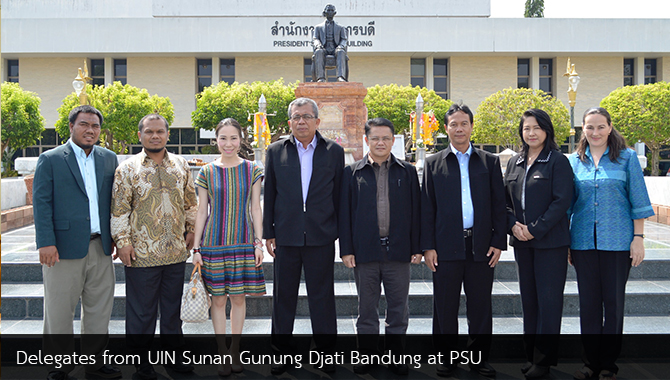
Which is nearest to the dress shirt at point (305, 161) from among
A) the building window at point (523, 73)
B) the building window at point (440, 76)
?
the building window at point (440, 76)

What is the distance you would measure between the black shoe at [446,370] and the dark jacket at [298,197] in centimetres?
118

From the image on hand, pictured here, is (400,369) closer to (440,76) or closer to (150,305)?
(150,305)

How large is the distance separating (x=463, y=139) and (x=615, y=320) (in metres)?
1.61

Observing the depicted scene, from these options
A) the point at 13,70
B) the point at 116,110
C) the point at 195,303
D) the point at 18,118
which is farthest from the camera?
the point at 13,70

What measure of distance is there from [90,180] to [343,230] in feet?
6.04

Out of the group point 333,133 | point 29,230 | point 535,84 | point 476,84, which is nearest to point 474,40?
point 476,84

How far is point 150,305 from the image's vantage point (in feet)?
11.4

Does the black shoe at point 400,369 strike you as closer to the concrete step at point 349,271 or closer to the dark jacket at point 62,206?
the concrete step at point 349,271

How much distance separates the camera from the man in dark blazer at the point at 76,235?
3.32 metres

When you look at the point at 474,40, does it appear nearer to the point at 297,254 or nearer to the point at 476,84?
the point at 476,84

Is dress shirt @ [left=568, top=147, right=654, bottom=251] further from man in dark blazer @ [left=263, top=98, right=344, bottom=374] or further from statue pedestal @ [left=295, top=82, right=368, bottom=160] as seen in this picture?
statue pedestal @ [left=295, top=82, right=368, bottom=160]

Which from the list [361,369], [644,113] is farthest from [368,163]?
[644,113]

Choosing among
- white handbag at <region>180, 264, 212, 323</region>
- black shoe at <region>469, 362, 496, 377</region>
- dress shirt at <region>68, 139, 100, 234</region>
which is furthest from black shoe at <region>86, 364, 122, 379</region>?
black shoe at <region>469, 362, 496, 377</region>

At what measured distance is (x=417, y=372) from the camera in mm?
3514
